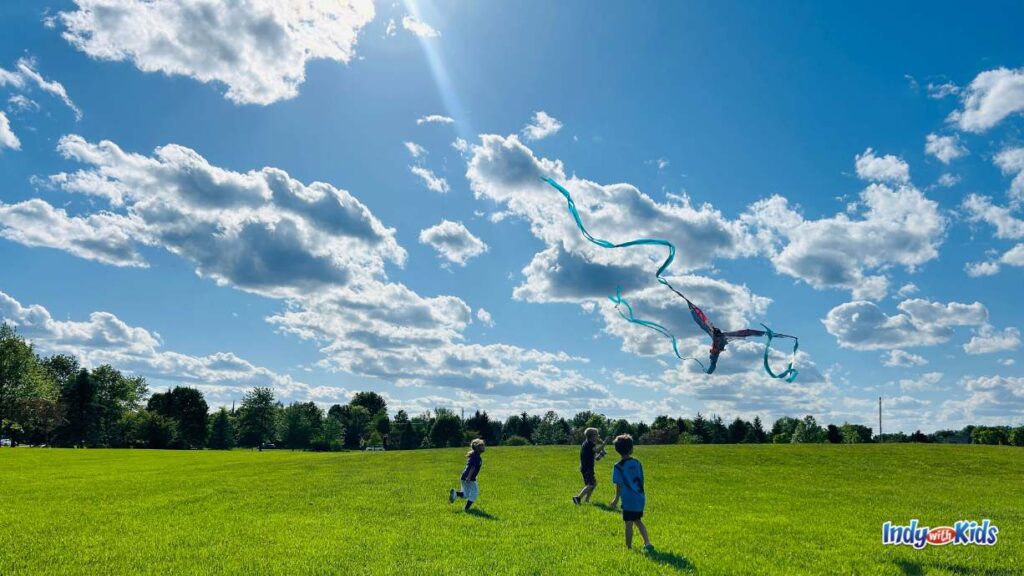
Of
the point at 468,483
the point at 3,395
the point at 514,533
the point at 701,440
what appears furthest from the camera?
the point at 701,440

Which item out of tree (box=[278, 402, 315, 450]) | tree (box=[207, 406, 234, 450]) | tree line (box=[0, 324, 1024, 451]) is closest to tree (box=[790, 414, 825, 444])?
tree line (box=[0, 324, 1024, 451])

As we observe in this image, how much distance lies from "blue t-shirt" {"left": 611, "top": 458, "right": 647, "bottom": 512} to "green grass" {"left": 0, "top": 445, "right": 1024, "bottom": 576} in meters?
0.90

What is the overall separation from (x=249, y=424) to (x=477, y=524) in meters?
133

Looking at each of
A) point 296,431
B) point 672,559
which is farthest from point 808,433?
point 672,559

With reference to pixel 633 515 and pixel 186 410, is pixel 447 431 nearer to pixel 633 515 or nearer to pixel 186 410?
pixel 186 410

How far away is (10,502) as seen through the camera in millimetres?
20078

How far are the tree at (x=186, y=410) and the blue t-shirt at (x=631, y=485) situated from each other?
13471 centimetres

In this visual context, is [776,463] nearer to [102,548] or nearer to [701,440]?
[102,548]

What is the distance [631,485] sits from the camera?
11.9m

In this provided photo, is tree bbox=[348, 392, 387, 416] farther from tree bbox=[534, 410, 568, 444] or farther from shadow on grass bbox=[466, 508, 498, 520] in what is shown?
shadow on grass bbox=[466, 508, 498, 520]

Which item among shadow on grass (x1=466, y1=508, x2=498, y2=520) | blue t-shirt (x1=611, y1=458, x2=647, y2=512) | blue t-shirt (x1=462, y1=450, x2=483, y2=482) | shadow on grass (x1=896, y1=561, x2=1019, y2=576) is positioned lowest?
shadow on grass (x1=466, y1=508, x2=498, y2=520)

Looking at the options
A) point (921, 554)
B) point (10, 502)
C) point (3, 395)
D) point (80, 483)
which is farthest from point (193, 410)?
point (921, 554)

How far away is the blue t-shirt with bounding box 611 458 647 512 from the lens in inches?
468

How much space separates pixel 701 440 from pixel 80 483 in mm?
134067
